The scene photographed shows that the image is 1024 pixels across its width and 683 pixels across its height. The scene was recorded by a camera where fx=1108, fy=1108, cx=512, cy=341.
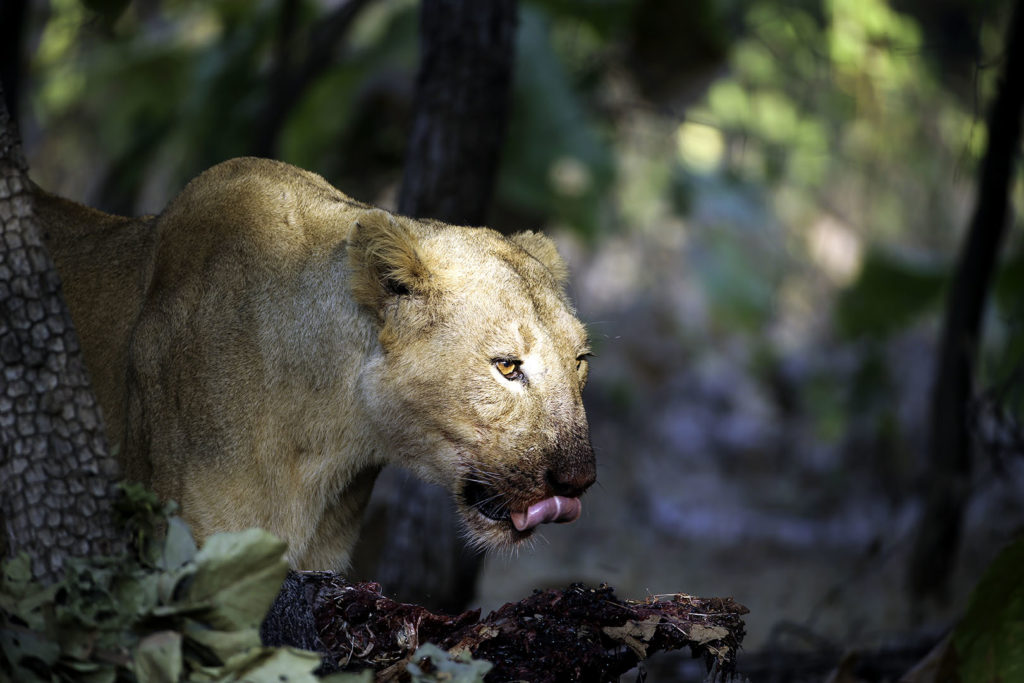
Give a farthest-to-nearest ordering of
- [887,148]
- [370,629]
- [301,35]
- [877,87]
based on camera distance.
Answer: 1. [887,148]
2. [877,87]
3. [301,35]
4. [370,629]

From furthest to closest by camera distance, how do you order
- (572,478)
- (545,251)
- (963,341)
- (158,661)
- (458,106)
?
(963,341) → (458,106) → (545,251) → (572,478) → (158,661)

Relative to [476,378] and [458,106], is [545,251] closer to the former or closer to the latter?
[476,378]

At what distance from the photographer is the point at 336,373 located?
306 centimetres

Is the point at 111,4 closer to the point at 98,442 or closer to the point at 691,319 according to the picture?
the point at 98,442

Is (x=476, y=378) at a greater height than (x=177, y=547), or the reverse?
(x=476, y=378)

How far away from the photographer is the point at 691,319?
14141mm

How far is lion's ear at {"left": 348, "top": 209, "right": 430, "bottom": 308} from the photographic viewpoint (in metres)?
2.93

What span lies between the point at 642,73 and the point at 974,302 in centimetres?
396

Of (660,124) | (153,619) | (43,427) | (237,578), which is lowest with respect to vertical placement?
(153,619)

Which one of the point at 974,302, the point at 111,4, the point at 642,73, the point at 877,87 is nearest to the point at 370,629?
Answer: the point at 111,4

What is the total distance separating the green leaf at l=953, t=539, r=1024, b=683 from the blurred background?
1048 millimetres

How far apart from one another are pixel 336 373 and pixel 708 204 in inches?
316

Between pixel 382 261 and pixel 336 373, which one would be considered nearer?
pixel 382 261

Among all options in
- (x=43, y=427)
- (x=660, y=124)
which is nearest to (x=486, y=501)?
(x=43, y=427)
